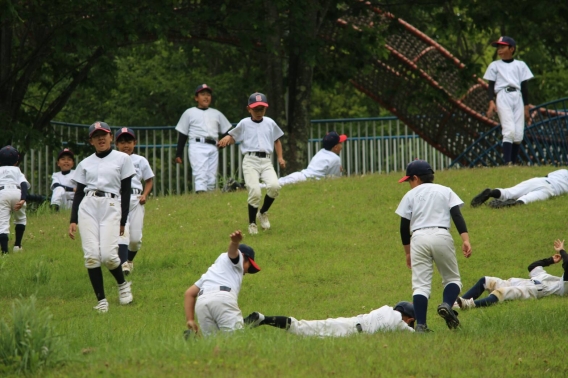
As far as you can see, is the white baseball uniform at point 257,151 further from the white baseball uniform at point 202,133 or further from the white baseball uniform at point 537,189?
the white baseball uniform at point 202,133

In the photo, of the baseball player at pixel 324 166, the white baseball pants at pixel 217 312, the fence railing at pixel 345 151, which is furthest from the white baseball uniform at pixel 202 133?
the white baseball pants at pixel 217 312

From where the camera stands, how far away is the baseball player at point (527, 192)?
1648 centimetres

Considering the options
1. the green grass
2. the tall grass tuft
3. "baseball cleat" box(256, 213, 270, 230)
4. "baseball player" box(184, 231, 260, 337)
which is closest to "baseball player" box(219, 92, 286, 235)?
"baseball cleat" box(256, 213, 270, 230)

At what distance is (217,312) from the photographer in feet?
29.9

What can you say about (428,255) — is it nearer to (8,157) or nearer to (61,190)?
(8,157)

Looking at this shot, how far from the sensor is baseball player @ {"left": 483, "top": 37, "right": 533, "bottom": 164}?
19016mm

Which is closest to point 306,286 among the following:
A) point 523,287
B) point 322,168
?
point 523,287

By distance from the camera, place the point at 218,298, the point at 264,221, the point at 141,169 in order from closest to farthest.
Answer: the point at 218,298
the point at 141,169
the point at 264,221

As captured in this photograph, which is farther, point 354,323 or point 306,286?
point 306,286

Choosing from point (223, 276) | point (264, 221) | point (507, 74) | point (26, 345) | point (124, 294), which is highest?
point (507, 74)

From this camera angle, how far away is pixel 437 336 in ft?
30.8

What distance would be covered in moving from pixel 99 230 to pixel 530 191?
7.98 meters

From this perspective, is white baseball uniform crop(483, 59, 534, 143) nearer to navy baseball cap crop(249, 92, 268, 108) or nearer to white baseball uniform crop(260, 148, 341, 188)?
white baseball uniform crop(260, 148, 341, 188)

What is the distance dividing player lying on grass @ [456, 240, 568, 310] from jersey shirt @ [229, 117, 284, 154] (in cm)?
465
